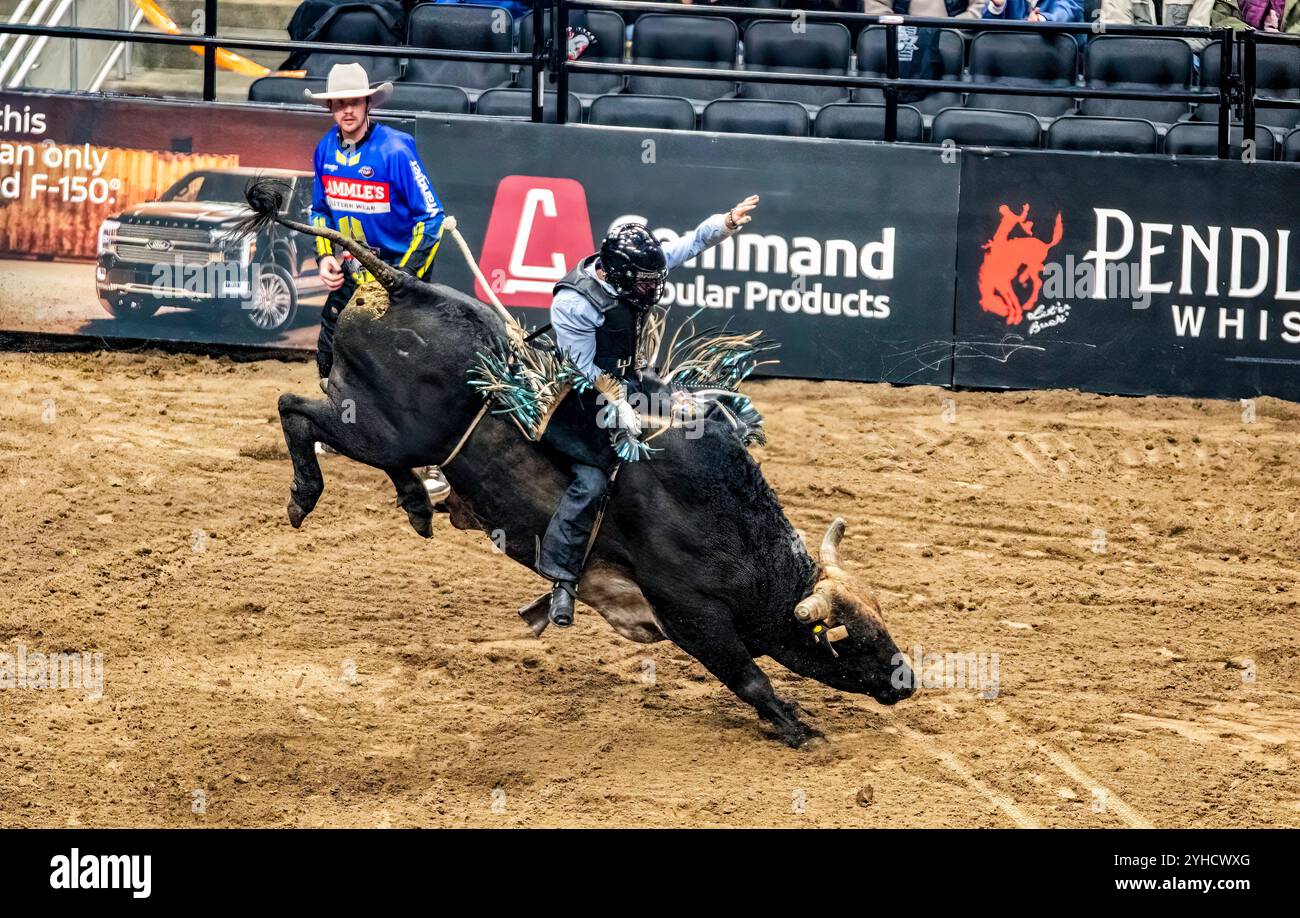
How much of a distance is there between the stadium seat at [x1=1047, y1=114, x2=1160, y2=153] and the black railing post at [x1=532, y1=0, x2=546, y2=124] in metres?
4.10

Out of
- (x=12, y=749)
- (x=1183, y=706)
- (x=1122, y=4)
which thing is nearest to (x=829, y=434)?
(x=1183, y=706)

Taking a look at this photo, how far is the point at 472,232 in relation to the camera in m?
12.7

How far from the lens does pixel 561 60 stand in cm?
1257

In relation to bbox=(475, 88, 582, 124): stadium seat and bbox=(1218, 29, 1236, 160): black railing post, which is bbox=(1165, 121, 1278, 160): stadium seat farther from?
bbox=(475, 88, 582, 124): stadium seat

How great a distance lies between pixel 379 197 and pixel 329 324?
0.80m

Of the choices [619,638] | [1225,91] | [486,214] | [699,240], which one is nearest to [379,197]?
[699,240]

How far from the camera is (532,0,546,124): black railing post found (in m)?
12.4

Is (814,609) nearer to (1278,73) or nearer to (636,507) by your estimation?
(636,507)

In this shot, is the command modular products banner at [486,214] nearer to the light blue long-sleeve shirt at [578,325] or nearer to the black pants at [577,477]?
→ the black pants at [577,477]

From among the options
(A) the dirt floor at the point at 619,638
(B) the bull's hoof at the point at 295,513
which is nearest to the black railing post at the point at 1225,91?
(A) the dirt floor at the point at 619,638

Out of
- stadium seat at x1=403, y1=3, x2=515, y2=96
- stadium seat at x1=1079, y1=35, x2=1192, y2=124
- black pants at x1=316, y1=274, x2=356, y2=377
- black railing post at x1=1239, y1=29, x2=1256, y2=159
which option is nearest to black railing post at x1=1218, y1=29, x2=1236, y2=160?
black railing post at x1=1239, y1=29, x2=1256, y2=159

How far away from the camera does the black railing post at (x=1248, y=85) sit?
1242 centimetres

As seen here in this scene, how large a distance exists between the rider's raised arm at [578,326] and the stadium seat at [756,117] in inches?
255

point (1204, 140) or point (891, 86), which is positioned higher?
point (891, 86)
